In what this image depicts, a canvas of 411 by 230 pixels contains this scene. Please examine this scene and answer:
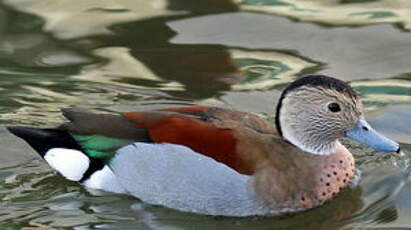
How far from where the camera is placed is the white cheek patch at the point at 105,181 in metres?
7.21

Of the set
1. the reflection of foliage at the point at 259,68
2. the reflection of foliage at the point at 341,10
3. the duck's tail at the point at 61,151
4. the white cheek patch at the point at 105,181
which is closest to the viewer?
the white cheek patch at the point at 105,181

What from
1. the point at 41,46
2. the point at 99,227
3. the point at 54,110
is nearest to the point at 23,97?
the point at 54,110

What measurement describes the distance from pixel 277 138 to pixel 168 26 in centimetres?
328

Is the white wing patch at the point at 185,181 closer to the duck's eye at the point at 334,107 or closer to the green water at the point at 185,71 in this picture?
the green water at the point at 185,71

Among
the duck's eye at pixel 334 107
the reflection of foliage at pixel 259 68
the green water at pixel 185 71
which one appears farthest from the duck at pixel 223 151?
the reflection of foliage at pixel 259 68

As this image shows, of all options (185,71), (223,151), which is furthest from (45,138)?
(185,71)

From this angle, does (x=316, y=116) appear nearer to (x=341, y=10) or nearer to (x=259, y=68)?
(x=259, y=68)

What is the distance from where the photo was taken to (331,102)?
281 inches

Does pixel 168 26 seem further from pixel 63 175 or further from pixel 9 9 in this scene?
pixel 63 175

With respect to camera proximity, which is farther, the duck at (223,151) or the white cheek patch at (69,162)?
the white cheek patch at (69,162)

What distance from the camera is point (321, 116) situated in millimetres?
7180

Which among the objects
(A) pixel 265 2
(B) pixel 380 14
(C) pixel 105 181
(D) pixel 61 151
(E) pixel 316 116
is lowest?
(C) pixel 105 181

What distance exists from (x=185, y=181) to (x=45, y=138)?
0.99 metres

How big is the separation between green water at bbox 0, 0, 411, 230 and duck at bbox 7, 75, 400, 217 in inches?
4.9
